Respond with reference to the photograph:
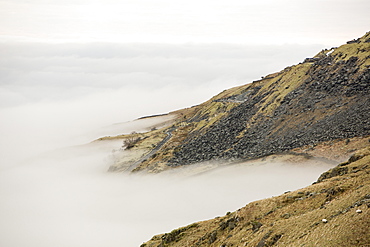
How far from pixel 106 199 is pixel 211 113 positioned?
70012 millimetres

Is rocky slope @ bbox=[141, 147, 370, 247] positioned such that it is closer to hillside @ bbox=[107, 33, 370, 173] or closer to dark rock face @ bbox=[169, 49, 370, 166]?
hillside @ bbox=[107, 33, 370, 173]

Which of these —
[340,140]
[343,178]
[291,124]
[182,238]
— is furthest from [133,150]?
[343,178]

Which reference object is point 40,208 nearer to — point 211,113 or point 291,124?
point 211,113

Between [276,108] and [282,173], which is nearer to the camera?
[282,173]

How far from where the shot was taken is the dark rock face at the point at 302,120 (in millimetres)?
80688

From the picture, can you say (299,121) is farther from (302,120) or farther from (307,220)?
(307,220)

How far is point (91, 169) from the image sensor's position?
541 ft

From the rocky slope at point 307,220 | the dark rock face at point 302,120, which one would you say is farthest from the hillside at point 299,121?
the rocky slope at point 307,220

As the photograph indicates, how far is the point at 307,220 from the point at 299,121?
227 ft

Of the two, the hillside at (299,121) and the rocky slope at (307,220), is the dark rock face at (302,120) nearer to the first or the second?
the hillside at (299,121)

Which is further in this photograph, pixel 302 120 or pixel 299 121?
pixel 299 121

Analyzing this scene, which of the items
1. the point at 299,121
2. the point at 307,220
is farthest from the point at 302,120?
the point at 307,220

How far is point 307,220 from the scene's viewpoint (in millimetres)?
27656

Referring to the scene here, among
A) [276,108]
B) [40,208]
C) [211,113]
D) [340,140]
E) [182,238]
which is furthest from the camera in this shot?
[211,113]
